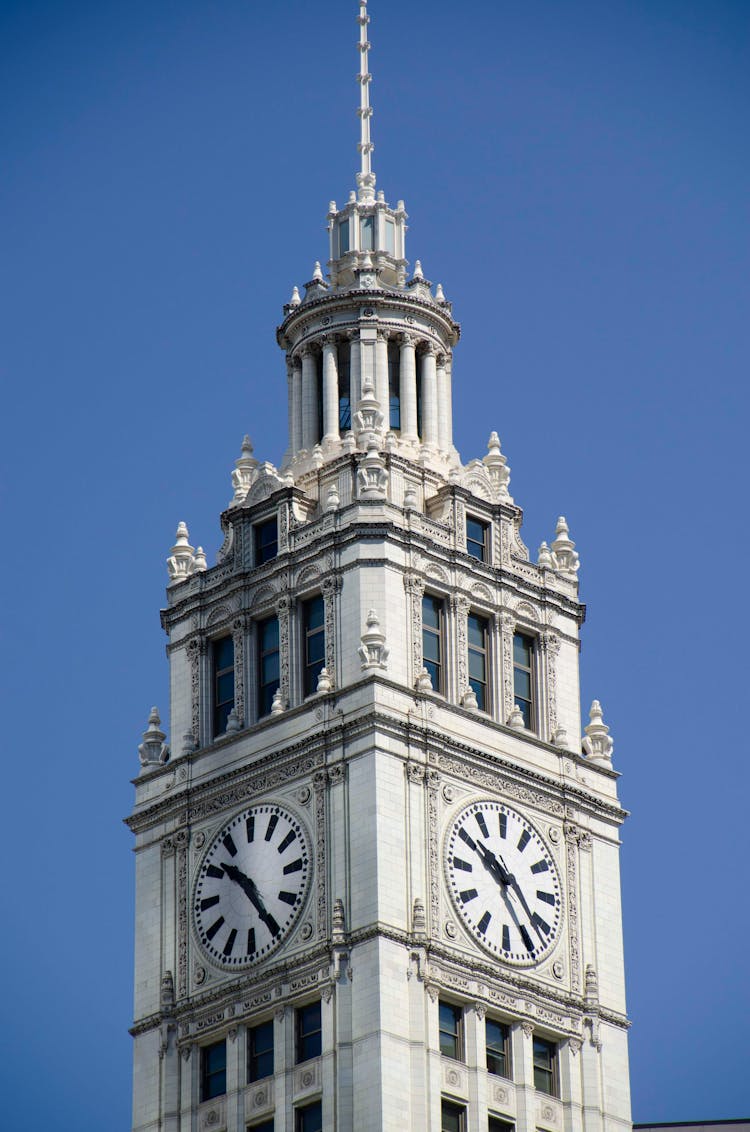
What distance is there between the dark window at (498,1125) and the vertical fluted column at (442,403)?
23519 mm

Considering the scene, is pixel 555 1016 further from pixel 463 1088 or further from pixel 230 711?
pixel 230 711

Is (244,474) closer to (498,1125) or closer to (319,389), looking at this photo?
(319,389)

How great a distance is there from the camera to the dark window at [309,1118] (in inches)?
4518

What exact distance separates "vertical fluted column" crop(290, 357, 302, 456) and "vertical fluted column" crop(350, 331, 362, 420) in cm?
222

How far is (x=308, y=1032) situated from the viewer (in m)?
116

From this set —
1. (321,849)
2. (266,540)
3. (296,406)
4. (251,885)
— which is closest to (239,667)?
(266,540)

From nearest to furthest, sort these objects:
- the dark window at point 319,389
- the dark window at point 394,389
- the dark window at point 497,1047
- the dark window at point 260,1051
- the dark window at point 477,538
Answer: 1. the dark window at point 260,1051
2. the dark window at point 497,1047
3. the dark window at point 477,538
4. the dark window at point 394,389
5. the dark window at point 319,389

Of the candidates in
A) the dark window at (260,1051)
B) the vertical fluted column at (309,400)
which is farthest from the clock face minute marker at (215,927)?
the vertical fluted column at (309,400)

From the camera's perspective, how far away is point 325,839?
118m

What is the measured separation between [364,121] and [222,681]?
2213 centimetres

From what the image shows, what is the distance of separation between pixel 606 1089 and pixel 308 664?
629 inches

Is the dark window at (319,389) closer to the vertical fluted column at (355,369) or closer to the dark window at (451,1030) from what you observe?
the vertical fluted column at (355,369)

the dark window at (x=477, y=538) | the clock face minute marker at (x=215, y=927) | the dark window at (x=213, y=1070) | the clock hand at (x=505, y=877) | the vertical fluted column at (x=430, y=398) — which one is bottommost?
the dark window at (x=213, y=1070)

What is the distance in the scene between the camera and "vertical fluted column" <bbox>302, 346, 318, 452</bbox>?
424ft
